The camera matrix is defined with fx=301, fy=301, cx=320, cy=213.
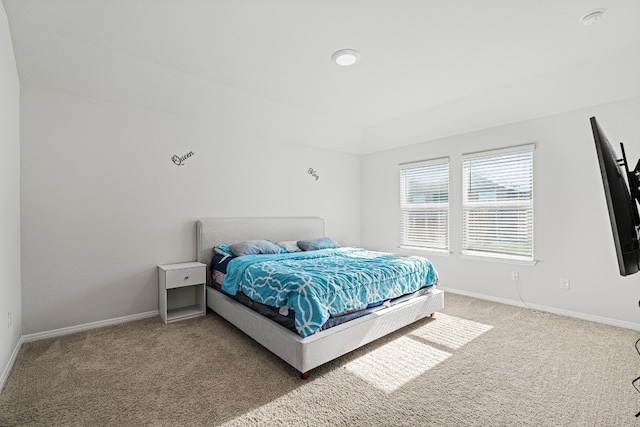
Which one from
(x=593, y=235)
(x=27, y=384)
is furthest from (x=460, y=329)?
(x=27, y=384)

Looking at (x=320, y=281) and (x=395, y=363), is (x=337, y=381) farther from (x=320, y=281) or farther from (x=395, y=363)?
(x=320, y=281)

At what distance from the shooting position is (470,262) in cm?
436

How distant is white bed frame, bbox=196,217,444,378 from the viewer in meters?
2.25

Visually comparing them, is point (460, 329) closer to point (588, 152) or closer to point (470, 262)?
point (470, 262)

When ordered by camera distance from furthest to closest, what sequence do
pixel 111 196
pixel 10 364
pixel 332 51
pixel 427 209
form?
pixel 427 209, pixel 111 196, pixel 332 51, pixel 10 364

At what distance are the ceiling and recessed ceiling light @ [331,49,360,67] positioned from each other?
0.20 feet

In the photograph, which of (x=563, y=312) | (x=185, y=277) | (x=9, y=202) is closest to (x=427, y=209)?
(x=563, y=312)

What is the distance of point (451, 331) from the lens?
3088mm

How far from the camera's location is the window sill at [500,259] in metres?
3.78

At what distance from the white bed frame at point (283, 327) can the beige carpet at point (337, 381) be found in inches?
5.1

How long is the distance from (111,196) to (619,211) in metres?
4.08

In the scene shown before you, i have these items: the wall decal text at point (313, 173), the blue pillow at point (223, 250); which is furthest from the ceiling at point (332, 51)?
the blue pillow at point (223, 250)

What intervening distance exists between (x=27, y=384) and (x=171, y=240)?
179 cm

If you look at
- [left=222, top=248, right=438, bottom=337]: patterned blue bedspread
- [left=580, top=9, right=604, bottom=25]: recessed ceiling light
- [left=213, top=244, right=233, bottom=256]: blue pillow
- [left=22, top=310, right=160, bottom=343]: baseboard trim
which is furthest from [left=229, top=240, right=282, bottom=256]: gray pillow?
[left=580, top=9, right=604, bottom=25]: recessed ceiling light
